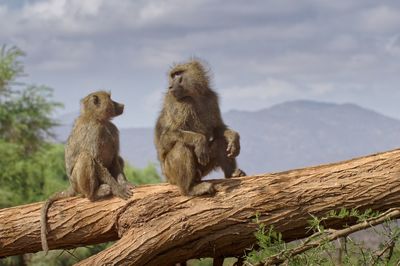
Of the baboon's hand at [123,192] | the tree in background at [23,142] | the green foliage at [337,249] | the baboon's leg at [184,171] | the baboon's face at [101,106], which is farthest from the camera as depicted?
the tree in background at [23,142]

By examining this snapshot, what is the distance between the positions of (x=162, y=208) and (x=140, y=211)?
8.7 inches

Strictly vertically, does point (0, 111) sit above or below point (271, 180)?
above

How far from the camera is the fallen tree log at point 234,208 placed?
21.1 ft

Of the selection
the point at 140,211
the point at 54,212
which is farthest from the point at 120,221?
the point at 54,212

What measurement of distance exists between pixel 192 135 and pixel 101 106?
133cm

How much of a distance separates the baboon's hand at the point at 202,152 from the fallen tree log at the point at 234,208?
0.27 m

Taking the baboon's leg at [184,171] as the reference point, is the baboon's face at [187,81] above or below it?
above

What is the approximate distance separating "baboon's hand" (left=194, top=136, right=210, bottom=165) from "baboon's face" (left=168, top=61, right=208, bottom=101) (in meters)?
0.62

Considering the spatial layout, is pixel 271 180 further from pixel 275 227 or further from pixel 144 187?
pixel 144 187

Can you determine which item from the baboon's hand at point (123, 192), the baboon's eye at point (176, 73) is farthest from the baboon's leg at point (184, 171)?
the baboon's eye at point (176, 73)

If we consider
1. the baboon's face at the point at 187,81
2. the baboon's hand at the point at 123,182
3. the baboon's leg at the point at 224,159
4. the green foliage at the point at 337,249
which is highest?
the baboon's face at the point at 187,81

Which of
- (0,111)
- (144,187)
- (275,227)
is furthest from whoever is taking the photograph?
(0,111)

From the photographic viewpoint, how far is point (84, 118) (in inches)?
303

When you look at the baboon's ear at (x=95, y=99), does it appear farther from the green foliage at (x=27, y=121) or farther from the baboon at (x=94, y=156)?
the green foliage at (x=27, y=121)
